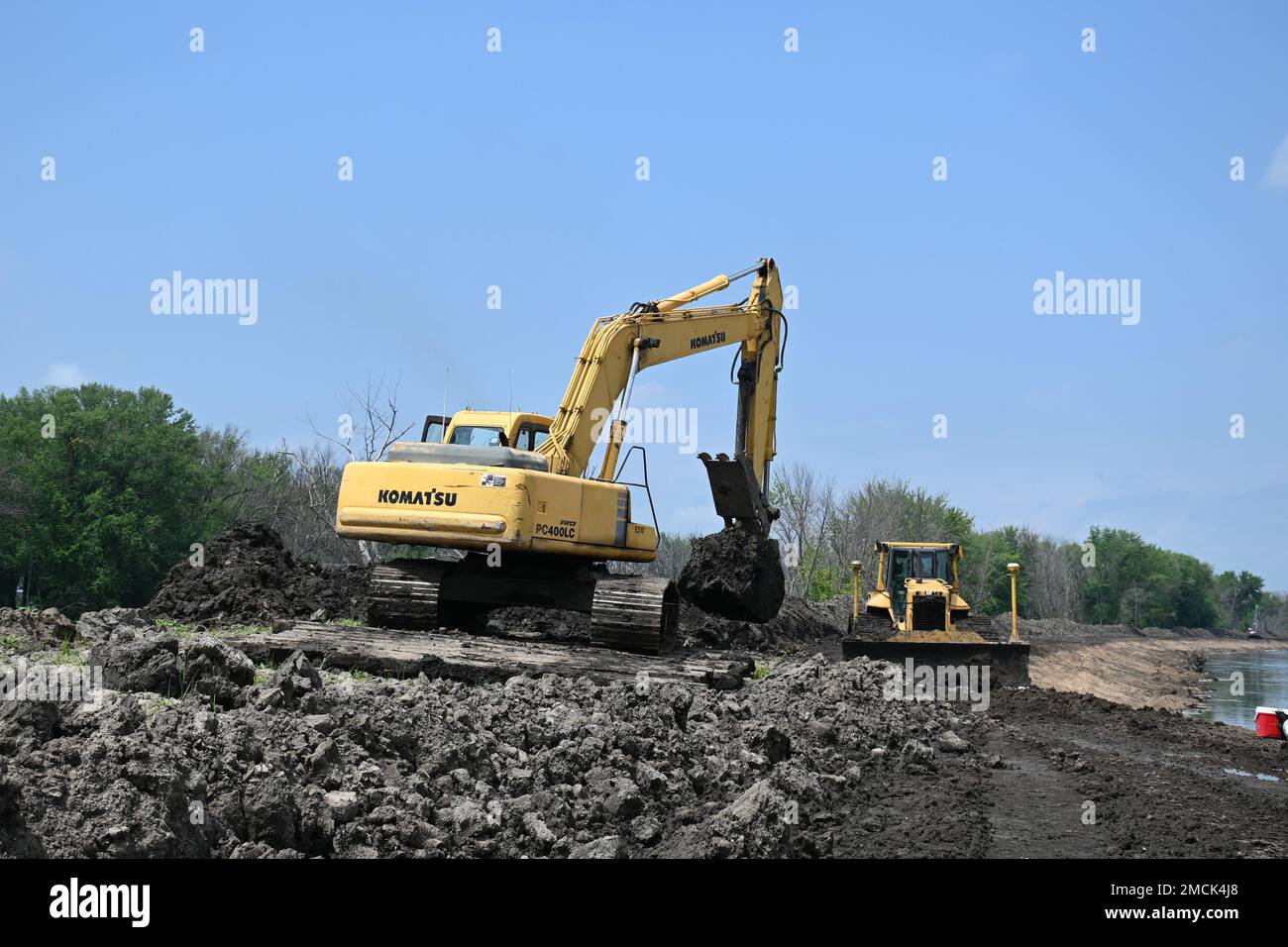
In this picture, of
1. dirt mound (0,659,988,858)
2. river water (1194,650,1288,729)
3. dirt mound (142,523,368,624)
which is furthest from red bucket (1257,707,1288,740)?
dirt mound (142,523,368,624)

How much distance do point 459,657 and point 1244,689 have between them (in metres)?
33.2

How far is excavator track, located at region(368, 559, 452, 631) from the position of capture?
14750 mm

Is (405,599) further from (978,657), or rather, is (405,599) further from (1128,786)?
(978,657)

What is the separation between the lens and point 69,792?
5398 mm

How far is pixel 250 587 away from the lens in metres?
18.3

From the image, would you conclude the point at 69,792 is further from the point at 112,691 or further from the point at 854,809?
the point at 854,809

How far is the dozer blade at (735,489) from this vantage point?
64.4ft

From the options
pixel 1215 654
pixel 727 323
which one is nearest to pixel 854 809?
pixel 727 323

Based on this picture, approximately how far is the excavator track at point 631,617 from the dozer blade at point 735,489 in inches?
211

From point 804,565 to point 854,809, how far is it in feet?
128

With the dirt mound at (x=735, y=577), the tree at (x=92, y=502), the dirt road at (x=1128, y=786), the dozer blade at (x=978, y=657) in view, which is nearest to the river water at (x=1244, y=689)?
the dozer blade at (x=978, y=657)

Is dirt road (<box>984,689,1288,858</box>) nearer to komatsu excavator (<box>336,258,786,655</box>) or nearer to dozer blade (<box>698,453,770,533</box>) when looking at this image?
komatsu excavator (<box>336,258,786,655</box>)

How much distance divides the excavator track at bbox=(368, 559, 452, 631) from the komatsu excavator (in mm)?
12

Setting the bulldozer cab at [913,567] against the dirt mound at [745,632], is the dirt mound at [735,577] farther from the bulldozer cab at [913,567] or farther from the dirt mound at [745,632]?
the bulldozer cab at [913,567]
